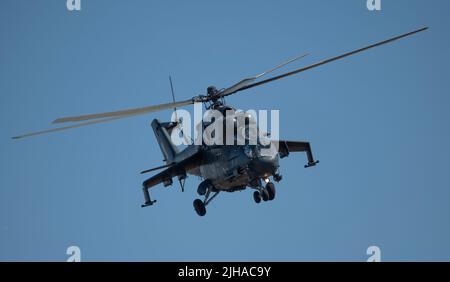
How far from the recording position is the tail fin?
54000 mm

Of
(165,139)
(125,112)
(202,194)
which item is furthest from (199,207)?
(125,112)

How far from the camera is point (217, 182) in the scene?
46.9 metres

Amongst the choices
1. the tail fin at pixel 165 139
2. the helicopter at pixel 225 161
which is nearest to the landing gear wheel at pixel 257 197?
the helicopter at pixel 225 161

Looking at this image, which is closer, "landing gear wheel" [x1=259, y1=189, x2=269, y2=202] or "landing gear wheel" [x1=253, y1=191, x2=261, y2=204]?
"landing gear wheel" [x1=259, y1=189, x2=269, y2=202]

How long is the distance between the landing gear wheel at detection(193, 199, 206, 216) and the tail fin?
5805mm

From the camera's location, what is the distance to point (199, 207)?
158 feet

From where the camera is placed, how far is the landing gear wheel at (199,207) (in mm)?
48219

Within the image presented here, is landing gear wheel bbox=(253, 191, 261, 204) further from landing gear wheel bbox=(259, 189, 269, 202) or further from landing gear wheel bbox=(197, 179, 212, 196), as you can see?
landing gear wheel bbox=(197, 179, 212, 196)

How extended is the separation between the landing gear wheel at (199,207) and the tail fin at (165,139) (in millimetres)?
5805

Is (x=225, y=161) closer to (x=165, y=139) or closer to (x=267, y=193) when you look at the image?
(x=267, y=193)

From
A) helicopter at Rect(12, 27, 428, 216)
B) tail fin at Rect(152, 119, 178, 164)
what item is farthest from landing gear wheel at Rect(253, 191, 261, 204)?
tail fin at Rect(152, 119, 178, 164)

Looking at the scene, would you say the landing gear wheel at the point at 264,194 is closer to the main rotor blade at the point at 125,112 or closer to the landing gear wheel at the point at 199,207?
the landing gear wheel at the point at 199,207

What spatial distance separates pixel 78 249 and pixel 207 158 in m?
7.89

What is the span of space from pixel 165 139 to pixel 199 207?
25.6 ft
